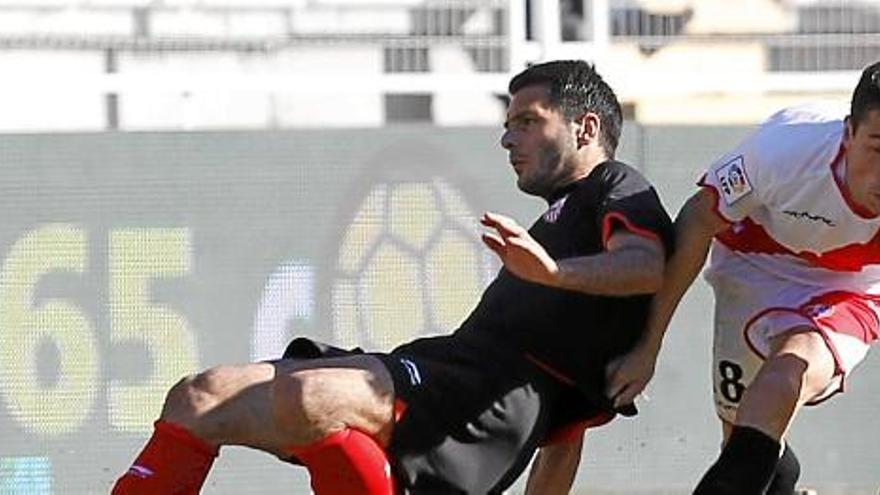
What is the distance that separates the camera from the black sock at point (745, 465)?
18.5 ft

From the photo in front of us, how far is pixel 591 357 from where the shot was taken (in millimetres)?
5719

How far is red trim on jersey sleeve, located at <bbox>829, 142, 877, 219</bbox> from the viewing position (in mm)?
5652

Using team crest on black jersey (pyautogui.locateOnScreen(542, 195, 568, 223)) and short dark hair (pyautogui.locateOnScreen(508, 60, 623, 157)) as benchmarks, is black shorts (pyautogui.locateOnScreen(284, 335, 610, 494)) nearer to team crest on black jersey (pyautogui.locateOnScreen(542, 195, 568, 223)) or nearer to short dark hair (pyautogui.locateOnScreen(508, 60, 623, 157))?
team crest on black jersey (pyautogui.locateOnScreen(542, 195, 568, 223))

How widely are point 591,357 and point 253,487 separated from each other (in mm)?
3636

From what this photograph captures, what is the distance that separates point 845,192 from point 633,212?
501 millimetres

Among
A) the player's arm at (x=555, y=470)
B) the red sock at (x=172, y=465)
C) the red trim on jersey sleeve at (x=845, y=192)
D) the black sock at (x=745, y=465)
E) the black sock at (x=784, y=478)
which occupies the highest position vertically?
the red trim on jersey sleeve at (x=845, y=192)

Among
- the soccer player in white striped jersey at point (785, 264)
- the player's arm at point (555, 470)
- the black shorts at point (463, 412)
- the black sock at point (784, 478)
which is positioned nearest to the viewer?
the black shorts at point (463, 412)

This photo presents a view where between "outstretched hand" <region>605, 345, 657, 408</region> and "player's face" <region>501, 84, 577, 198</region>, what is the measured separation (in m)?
0.46

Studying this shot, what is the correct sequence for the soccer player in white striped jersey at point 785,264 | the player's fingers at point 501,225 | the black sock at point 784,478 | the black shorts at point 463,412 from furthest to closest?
the black sock at point 784,478 → the soccer player in white striped jersey at point 785,264 → the black shorts at point 463,412 → the player's fingers at point 501,225

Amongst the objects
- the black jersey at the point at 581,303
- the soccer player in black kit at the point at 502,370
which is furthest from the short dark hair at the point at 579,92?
the black jersey at the point at 581,303

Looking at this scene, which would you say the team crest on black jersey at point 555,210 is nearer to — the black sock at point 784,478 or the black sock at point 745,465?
the black sock at point 745,465

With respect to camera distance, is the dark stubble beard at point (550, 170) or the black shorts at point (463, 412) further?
the dark stubble beard at point (550, 170)

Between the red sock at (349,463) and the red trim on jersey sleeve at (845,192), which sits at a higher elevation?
the red trim on jersey sleeve at (845,192)

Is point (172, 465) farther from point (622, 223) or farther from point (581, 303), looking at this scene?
point (622, 223)
